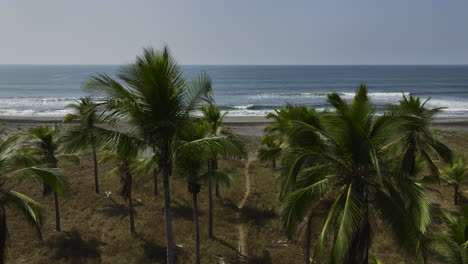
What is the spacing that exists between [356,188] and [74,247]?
1271 centimetres

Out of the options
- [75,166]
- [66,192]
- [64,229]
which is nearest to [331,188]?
[66,192]

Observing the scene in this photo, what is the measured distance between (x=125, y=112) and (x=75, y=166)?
21.3m

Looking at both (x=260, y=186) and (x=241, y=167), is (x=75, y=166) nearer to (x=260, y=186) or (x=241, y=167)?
(x=241, y=167)

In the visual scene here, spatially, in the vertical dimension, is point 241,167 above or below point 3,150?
below

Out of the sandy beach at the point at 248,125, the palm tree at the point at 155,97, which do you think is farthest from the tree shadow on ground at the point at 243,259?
the sandy beach at the point at 248,125

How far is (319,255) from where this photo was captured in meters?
6.05

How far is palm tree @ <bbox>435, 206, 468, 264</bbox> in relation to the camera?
6.80 meters

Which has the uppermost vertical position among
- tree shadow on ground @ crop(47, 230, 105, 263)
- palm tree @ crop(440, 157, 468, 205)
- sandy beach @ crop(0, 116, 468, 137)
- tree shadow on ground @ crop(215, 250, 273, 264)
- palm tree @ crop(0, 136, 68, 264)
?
palm tree @ crop(0, 136, 68, 264)

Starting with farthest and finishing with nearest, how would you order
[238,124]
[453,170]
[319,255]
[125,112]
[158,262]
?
[238,124]
[453,170]
[158,262]
[125,112]
[319,255]

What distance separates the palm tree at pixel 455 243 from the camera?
6.80 metres

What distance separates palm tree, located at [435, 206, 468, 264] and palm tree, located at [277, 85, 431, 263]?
1.30 m

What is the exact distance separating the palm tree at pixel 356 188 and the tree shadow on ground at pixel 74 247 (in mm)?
10544

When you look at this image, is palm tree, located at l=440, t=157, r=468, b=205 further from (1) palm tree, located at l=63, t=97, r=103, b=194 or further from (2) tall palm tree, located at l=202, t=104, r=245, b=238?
(1) palm tree, located at l=63, t=97, r=103, b=194

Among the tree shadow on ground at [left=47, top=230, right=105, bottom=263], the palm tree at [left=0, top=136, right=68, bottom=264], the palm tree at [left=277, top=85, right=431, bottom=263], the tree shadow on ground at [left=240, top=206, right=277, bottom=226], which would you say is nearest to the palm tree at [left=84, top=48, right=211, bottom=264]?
the palm tree at [left=0, top=136, right=68, bottom=264]
